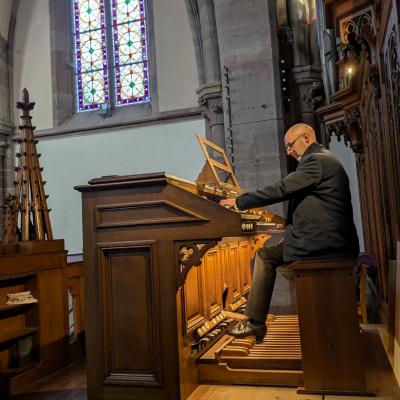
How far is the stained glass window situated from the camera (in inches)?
396

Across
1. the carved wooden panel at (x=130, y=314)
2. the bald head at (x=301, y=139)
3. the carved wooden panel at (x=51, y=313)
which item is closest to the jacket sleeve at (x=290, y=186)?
the bald head at (x=301, y=139)

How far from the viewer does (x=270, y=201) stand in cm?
279

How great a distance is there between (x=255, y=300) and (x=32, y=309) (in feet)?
6.54

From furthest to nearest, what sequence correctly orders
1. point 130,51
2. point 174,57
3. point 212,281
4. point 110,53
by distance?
1. point 110,53
2. point 130,51
3. point 174,57
4. point 212,281

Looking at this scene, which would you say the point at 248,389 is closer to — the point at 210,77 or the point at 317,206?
the point at 317,206

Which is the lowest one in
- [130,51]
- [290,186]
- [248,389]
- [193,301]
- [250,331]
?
[248,389]

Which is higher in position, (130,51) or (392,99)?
(130,51)

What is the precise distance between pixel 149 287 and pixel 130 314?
0.21 metres

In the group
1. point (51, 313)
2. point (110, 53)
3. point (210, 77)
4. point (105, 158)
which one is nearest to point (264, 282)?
point (51, 313)

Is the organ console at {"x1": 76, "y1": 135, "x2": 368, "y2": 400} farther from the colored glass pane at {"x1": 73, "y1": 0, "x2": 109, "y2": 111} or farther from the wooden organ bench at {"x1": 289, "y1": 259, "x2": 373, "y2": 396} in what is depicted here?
the colored glass pane at {"x1": 73, "y1": 0, "x2": 109, "y2": 111}

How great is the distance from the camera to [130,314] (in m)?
2.86

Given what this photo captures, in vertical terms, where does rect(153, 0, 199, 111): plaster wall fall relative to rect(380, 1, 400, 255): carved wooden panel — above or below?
above

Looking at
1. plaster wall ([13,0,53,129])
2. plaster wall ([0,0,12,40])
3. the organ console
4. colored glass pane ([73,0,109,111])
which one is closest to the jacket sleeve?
the organ console

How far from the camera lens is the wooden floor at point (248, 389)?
2.74 meters
